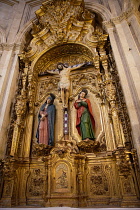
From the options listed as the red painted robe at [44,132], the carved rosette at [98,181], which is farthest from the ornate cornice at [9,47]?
the carved rosette at [98,181]

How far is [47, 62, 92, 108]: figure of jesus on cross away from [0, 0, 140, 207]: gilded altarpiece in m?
0.18

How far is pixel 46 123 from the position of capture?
5695mm

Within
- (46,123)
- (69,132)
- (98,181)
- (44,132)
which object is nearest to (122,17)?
(69,132)

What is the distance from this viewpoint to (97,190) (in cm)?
439

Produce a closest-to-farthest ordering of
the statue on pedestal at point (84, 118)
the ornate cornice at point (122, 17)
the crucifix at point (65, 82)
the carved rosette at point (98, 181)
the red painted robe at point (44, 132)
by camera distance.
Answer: the carved rosette at point (98, 181) < the statue on pedestal at point (84, 118) < the red painted robe at point (44, 132) < the ornate cornice at point (122, 17) < the crucifix at point (65, 82)

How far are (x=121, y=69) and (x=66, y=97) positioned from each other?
227cm

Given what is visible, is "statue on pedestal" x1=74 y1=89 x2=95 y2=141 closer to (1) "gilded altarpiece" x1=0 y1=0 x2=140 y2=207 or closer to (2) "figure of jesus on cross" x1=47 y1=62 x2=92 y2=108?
(1) "gilded altarpiece" x1=0 y1=0 x2=140 y2=207

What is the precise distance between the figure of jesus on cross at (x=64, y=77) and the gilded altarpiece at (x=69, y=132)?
18 cm

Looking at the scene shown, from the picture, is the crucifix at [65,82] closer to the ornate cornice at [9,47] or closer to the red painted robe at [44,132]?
the red painted robe at [44,132]

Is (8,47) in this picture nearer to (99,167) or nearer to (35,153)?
(35,153)

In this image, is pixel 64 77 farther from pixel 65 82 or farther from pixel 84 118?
pixel 84 118

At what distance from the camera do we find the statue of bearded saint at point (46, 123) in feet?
17.5

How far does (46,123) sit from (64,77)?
212 centimetres

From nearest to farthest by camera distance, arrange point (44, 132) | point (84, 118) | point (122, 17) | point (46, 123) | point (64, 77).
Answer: point (84, 118), point (44, 132), point (46, 123), point (122, 17), point (64, 77)
